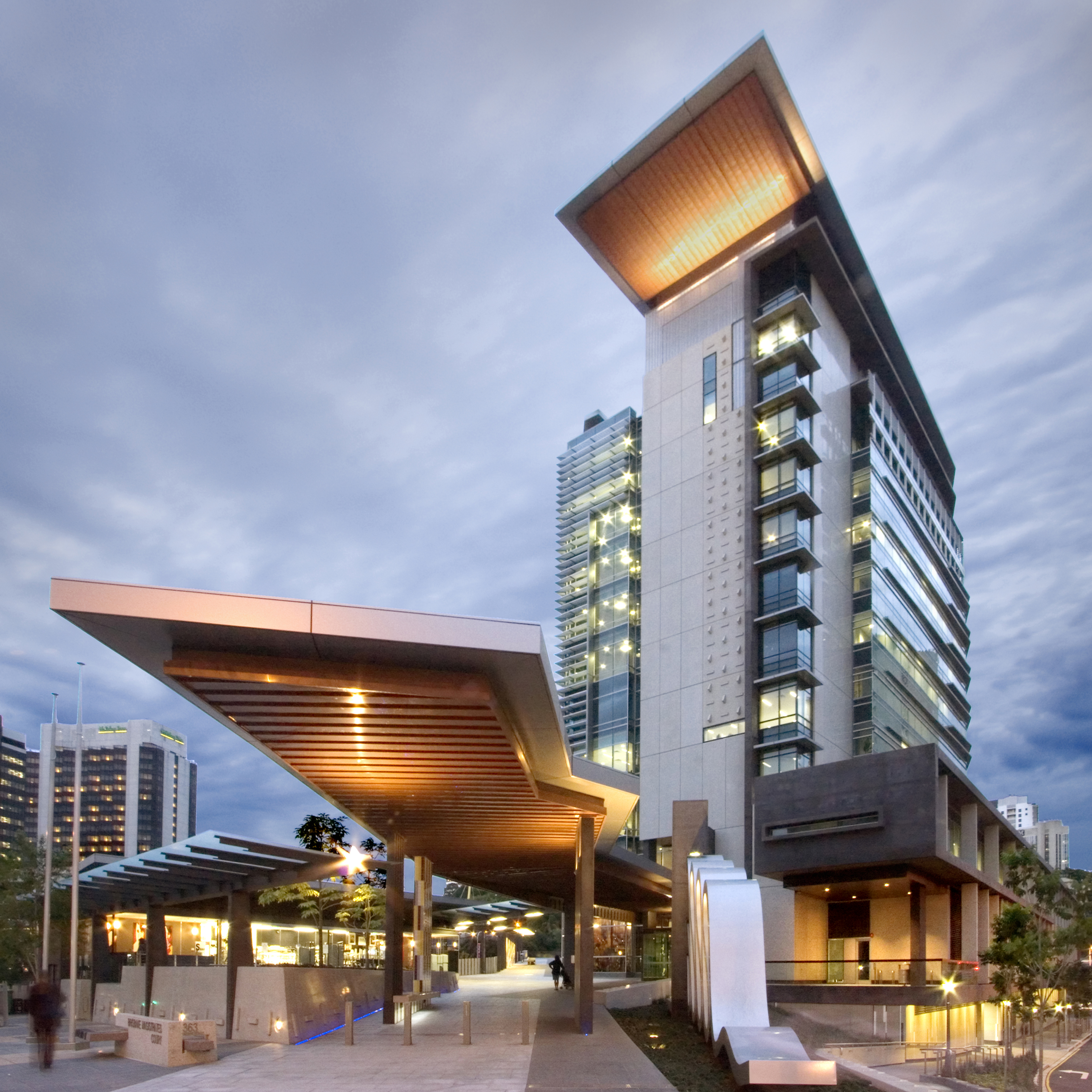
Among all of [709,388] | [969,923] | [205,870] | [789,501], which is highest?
[709,388]

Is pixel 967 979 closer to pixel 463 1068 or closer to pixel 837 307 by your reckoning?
pixel 463 1068

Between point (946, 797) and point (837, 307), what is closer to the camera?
point (946, 797)

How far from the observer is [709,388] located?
59.2m

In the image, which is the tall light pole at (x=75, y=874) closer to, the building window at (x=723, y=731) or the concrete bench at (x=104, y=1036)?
the concrete bench at (x=104, y=1036)

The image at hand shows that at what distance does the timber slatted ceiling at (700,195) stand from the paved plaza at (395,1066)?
43.9 metres

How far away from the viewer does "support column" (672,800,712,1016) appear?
105ft

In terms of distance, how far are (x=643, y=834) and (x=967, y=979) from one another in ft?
62.7

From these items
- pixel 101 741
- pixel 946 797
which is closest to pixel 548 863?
pixel 946 797

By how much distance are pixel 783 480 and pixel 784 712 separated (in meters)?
11.2

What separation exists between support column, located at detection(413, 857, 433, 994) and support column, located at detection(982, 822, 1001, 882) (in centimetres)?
2831

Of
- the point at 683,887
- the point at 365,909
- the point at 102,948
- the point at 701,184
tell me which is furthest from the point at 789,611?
the point at 102,948

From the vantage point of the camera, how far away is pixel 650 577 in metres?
59.5

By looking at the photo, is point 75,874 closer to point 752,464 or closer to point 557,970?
point 557,970

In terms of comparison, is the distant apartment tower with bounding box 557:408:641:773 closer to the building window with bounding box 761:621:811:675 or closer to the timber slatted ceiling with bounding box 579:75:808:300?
the building window with bounding box 761:621:811:675
